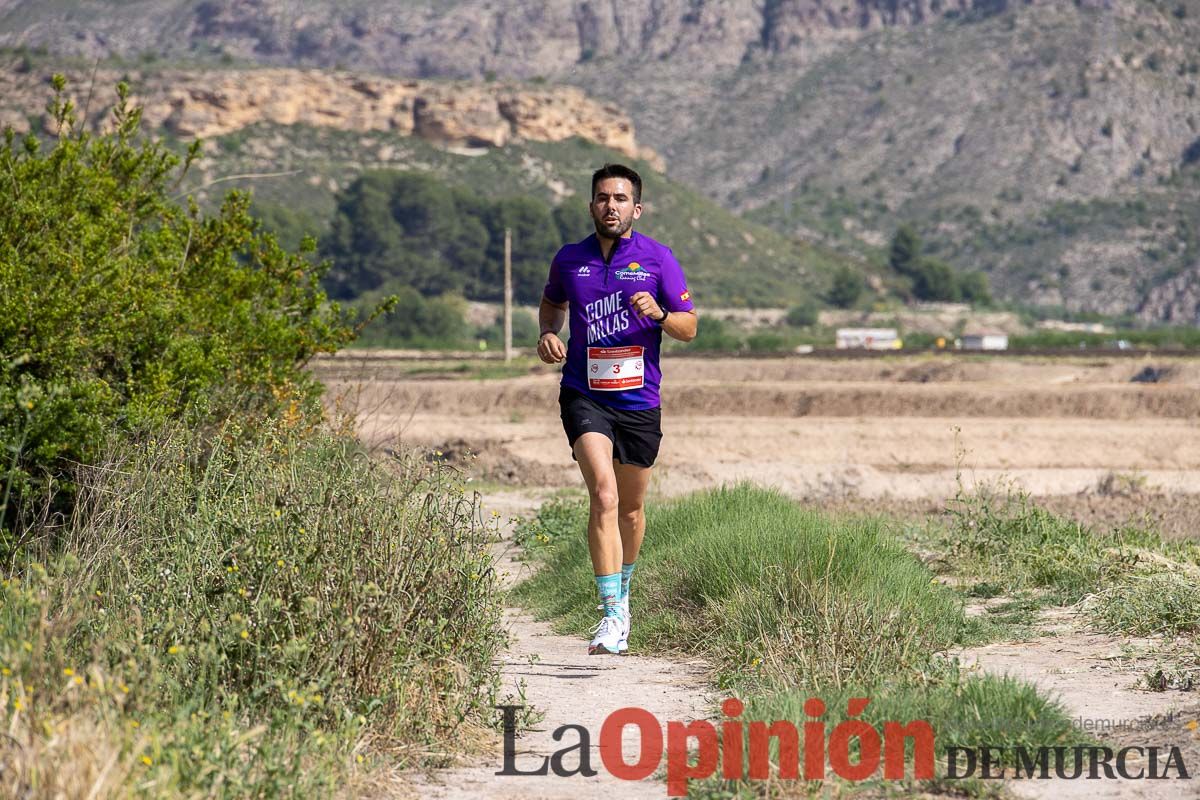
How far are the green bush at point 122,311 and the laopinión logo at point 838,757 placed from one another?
3455 millimetres

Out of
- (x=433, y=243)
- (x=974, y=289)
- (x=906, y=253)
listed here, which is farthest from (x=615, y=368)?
(x=906, y=253)

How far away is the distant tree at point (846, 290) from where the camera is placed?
9725 centimetres

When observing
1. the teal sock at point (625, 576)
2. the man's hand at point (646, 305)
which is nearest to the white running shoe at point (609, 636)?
the teal sock at point (625, 576)

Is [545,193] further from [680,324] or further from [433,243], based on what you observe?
[680,324]

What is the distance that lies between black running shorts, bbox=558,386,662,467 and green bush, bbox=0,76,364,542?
7.08 feet

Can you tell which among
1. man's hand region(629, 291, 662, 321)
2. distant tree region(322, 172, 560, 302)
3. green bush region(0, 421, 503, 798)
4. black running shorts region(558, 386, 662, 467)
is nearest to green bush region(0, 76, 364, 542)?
green bush region(0, 421, 503, 798)

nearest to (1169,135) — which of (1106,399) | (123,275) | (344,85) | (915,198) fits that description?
(915,198)

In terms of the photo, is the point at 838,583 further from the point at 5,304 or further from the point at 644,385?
the point at 5,304

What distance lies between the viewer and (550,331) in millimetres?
7043

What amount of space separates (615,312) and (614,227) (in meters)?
0.40

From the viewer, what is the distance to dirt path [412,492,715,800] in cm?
470

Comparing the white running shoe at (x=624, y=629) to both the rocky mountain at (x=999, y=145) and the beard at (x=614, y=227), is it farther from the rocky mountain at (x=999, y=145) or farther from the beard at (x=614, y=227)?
the rocky mountain at (x=999, y=145)

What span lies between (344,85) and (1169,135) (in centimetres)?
7928

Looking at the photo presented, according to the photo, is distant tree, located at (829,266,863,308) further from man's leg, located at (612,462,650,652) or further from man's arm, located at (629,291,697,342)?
man's arm, located at (629,291,697,342)
